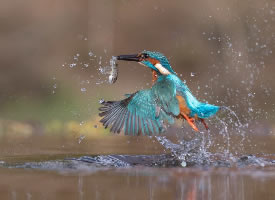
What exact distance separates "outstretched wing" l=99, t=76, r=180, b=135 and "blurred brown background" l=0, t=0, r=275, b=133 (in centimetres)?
400

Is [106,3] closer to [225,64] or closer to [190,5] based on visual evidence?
Answer: [190,5]

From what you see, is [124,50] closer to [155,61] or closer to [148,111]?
[155,61]

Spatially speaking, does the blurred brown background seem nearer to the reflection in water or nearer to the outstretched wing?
the outstretched wing

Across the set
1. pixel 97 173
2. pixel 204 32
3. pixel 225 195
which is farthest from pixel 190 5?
pixel 225 195

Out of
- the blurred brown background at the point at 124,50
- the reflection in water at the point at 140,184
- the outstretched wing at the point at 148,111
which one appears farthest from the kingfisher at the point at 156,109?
the blurred brown background at the point at 124,50

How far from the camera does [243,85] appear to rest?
11117mm

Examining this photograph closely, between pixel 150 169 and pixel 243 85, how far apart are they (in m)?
5.53

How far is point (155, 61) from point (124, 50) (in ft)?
19.0

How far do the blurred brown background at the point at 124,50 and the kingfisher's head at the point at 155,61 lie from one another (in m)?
3.75

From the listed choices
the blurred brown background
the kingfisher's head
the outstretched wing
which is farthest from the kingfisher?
the blurred brown background

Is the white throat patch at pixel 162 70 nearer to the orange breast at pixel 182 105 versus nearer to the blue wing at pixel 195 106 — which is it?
the blue wing at pixel 195 106

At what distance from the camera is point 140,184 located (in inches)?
196

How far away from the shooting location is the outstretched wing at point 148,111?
20.9ft

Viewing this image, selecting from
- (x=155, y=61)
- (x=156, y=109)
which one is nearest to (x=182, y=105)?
(x=156, y=109)
